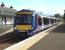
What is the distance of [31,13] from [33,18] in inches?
22.8

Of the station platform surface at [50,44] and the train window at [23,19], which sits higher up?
the train window at [23,19]

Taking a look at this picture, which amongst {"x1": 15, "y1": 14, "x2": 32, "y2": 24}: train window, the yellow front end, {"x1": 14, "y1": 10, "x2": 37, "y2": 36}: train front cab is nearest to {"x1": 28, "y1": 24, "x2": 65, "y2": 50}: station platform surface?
{"x1": 14, "y1": 10, "x2": 37, "y2": 36}: train front cab

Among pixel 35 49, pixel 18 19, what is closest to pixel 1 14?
pixel 18 19

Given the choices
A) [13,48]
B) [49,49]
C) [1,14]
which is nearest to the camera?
[13,48]

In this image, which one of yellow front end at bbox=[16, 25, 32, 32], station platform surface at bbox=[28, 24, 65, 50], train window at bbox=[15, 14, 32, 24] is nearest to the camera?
station platform surface at bbox=[28, 24, 65, 50]

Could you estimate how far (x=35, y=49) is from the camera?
56.1 feet

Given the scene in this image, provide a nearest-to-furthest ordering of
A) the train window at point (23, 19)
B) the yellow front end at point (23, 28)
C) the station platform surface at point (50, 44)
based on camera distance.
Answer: the station platform surface at point (50, 44) → the yellow front end at point (23, 28) → the train window at point (23, 19)

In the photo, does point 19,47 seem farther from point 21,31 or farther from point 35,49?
point 21,31

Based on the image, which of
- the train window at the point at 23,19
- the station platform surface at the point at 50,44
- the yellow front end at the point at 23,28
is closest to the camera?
the station platform surface at the point at 50,44

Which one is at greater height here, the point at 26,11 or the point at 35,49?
the point at 26,11

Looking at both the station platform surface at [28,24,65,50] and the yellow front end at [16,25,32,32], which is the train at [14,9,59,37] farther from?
the station platform surface at [28,24,65,50]

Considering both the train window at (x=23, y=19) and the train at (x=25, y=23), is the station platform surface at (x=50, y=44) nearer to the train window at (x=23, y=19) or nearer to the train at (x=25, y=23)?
the train at (x=25, y=23)

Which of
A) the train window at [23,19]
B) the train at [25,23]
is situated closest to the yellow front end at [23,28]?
the train at [25,23]

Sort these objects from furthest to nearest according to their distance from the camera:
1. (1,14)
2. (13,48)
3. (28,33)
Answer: (1,14), (28,33), (13,48)
